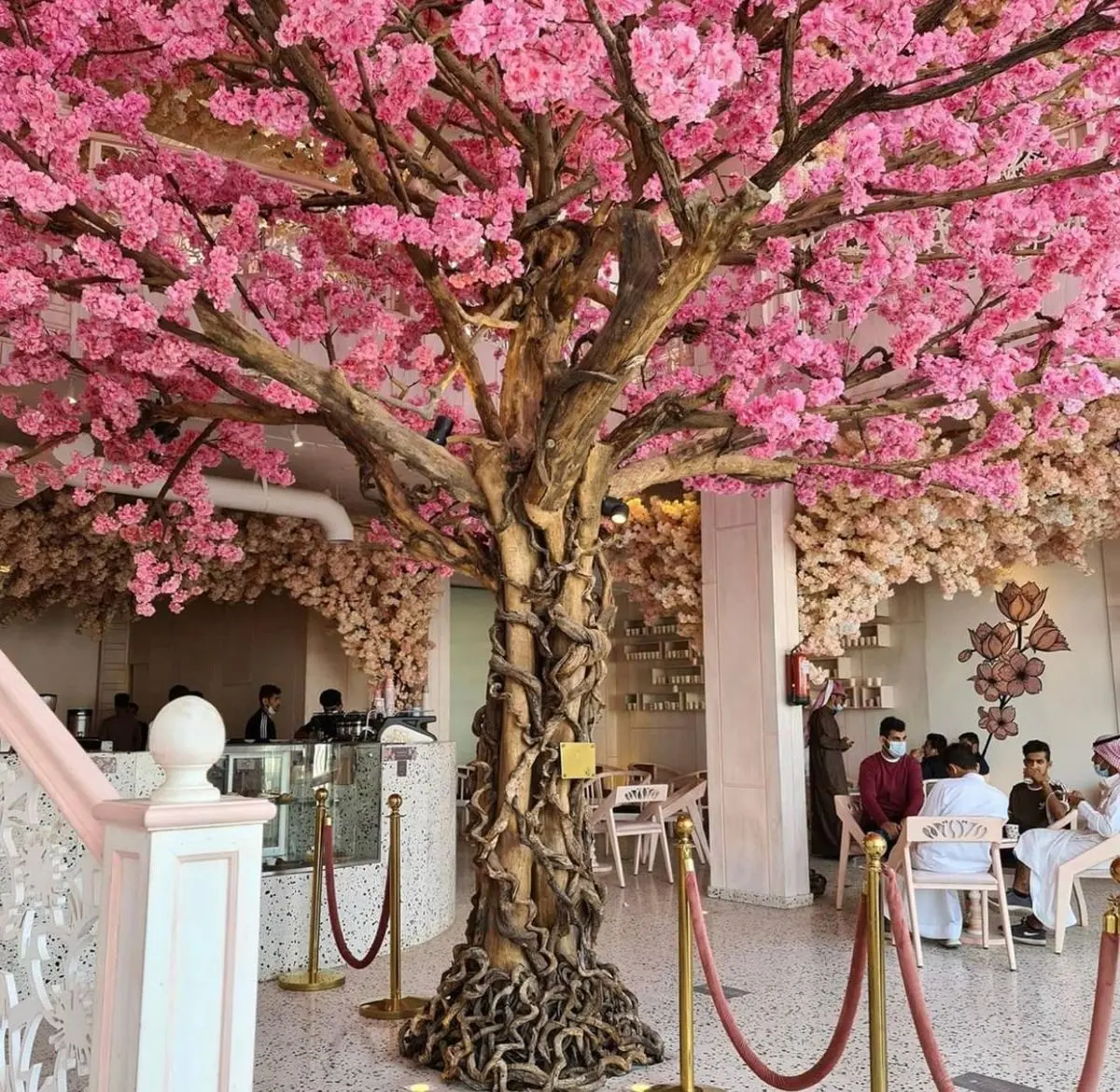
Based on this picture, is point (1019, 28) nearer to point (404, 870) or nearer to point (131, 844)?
point (131, 844)

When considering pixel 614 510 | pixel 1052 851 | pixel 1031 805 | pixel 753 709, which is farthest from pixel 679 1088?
pixel 1031 805

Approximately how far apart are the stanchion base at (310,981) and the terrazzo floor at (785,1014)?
61mm

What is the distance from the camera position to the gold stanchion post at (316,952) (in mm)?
5359

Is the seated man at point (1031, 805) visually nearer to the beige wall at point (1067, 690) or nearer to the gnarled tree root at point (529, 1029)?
the beige wall at point (1067, 690)

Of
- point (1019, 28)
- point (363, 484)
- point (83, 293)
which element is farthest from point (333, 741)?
point (1019, 28)

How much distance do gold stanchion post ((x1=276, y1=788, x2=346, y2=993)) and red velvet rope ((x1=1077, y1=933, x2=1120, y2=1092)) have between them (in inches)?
147

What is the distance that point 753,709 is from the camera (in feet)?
25.8

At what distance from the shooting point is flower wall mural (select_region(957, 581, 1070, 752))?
999 cm

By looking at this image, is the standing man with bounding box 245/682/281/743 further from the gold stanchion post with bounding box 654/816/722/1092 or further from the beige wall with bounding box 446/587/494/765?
the gold stanchion post with bounding box 654/816/722/1092

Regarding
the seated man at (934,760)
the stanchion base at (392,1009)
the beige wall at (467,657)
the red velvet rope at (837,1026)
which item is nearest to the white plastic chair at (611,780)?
the beige wall at (467,657)

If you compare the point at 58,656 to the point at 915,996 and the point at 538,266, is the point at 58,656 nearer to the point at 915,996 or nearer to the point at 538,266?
the point at 538,266

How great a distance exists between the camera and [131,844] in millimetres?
2096

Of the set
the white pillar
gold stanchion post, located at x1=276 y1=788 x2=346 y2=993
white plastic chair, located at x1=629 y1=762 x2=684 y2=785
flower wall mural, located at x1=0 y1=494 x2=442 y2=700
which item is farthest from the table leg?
white plastic chair, located at x1=629 y1=762 x2=684 y2=785

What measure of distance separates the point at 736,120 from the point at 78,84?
8.09ft
